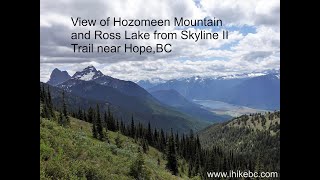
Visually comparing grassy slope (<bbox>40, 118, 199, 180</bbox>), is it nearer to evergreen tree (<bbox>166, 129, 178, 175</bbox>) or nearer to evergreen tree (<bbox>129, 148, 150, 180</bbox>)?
evergreen tree (<bbox>129, 148, 150, 180</bbox>)

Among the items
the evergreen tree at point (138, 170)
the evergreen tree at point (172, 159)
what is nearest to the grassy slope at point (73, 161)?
the evergreen tree at point (138, 170)

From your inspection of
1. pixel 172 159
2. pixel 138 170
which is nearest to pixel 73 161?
pixel 138 170

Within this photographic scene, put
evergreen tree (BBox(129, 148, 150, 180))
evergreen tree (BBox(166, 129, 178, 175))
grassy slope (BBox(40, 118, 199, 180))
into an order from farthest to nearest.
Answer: evergreen tree (BBox(166, 129, 178, 175)) < evergreen tree (BBox(129, 148, 150, 180)) < grassy slope (BBox(40, 118, 199, 180))

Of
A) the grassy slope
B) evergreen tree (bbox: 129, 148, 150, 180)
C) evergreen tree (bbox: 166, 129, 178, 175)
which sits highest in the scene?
the grassy slope

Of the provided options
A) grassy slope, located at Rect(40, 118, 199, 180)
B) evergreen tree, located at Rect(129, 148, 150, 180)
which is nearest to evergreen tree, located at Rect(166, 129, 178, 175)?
grassy slope, located at Rect(40, 118, 199, 180)

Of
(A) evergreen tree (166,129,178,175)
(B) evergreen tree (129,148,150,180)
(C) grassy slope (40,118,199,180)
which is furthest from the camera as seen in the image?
(A) evergreen tree (166,129,178,175)

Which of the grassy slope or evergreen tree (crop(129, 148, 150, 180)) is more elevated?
the grassy slope

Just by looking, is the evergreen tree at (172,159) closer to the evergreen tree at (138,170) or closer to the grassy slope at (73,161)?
the grassy slope at (73,161)
